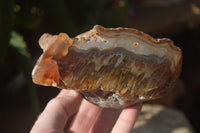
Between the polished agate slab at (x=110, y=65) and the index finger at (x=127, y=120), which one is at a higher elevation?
the polished agate slab at (x=110, y=65)

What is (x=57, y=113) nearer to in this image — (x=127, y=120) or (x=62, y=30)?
(x=127, y=120)

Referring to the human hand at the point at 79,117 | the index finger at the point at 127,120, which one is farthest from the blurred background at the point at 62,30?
the index finger at the point at 127,120

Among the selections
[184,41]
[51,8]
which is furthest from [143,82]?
[184,41]

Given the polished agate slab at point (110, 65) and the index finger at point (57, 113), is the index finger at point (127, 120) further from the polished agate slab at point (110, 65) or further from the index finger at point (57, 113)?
the index finger at point (57, 113)

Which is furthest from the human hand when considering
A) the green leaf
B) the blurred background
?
the green leaf

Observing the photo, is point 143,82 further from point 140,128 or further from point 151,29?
point 151,29

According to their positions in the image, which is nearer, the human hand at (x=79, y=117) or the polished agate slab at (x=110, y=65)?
the polished agate slab at (x=110, y=65)
